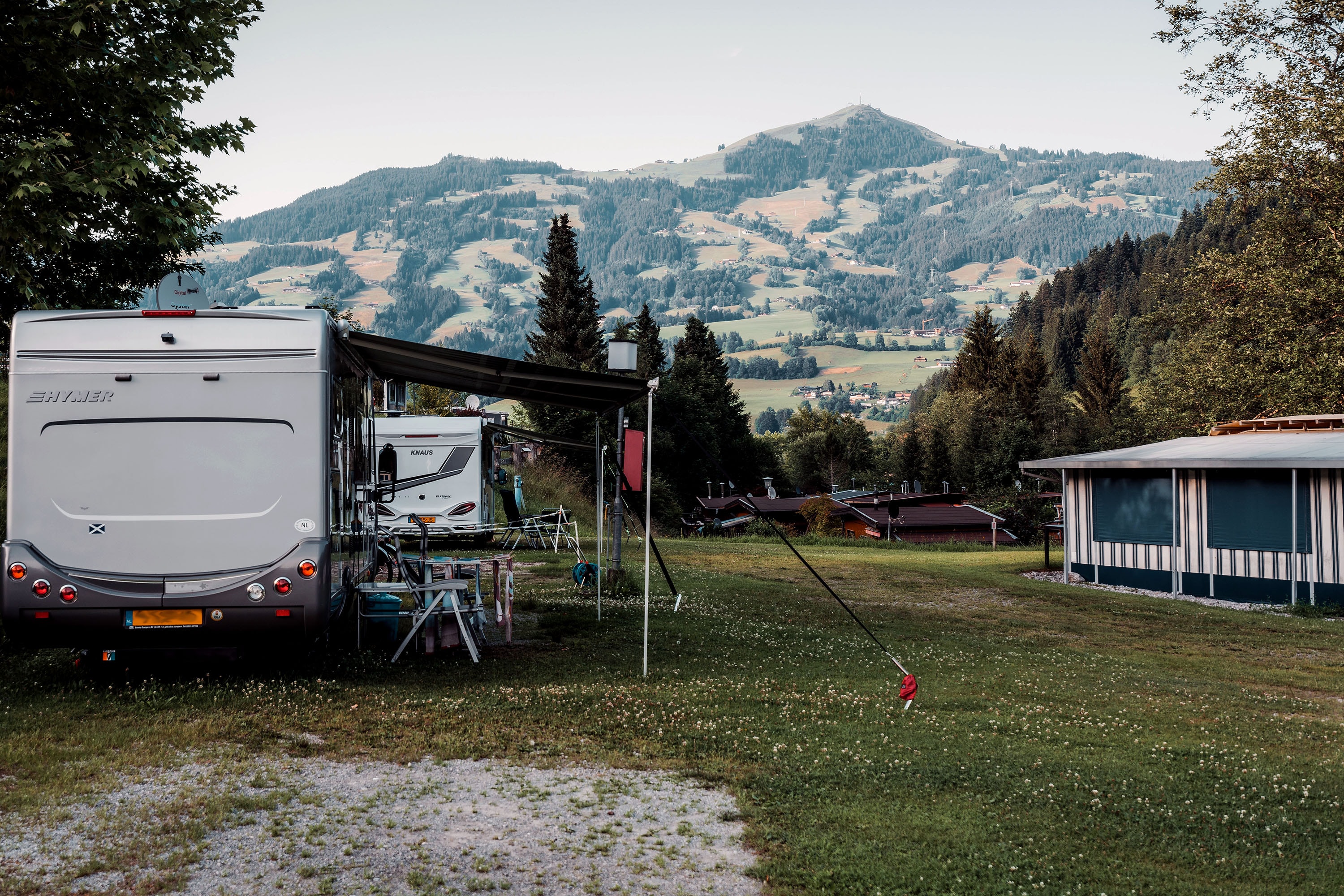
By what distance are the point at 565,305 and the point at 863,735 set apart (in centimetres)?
6112

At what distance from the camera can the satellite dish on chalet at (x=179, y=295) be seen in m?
7.92

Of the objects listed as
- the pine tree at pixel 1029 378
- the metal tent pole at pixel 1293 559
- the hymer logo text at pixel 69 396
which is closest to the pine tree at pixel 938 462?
the pine tree at pixel 1029 378

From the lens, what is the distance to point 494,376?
10.5 metres

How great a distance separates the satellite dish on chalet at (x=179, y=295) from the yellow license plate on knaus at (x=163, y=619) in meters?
2.24

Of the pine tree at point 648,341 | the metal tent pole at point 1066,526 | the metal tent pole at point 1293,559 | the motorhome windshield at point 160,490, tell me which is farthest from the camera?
the pine tree at point 648,341

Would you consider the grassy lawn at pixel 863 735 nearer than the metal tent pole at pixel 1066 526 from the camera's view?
Yes

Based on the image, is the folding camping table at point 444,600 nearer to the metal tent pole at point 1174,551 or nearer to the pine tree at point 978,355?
the metal tent pole at point 1174,551

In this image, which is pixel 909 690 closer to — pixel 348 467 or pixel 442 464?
pixel 348 467

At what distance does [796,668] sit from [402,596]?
4.43m

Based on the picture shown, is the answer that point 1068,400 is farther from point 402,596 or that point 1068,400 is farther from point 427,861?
point 427,861

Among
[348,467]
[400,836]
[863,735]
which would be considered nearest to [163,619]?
[348,467]

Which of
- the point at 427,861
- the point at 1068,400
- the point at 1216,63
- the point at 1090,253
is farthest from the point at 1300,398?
the point at 1090,253

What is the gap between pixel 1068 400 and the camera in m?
80.3

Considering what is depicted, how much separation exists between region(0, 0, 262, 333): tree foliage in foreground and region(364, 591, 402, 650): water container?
457cm
